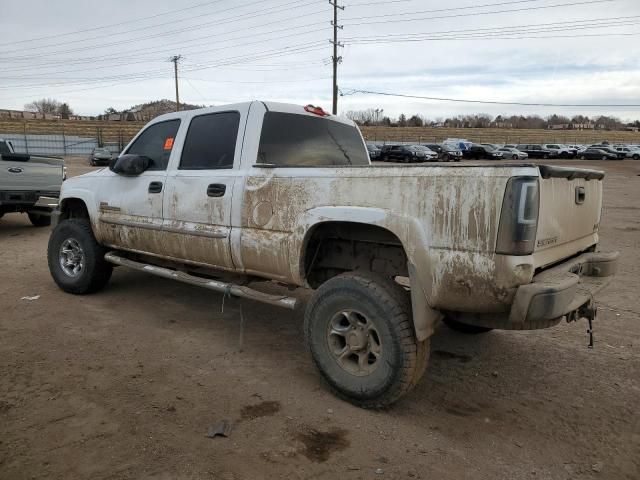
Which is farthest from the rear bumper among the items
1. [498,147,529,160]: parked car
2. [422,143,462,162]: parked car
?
[498,147,529,160]: parked car

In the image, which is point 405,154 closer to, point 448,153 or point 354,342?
point 448,153

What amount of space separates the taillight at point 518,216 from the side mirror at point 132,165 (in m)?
3.42

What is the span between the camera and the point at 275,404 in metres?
3.36

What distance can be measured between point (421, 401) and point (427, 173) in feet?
5.09

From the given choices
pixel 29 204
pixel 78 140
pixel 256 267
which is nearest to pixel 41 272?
pixel 29 204

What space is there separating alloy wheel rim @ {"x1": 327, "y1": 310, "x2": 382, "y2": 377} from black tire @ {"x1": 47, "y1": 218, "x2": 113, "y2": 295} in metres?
3.25

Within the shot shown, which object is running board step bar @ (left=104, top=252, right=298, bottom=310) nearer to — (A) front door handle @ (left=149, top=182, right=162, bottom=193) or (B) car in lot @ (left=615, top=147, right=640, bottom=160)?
(A) front door handle @ (left=149, top=182, right=162, bottom=193)

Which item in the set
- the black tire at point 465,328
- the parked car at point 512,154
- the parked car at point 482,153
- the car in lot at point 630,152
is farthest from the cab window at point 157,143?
the car in lot at point 630,152

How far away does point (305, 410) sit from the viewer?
3.29 metres

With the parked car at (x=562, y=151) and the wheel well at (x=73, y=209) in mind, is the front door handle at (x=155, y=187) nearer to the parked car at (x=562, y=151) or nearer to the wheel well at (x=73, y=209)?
the wheel well at (x=73, y=209)

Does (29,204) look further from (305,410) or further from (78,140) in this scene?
(78,140)

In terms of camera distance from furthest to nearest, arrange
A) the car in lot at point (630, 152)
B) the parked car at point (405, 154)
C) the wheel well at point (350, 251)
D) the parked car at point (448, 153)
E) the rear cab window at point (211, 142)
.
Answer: the car in lot at point (630, 152), the parked car at point (448, 153), the parked car at point (405, 154), the rear cab window at point (211, 142), the wheel well at point (350, 251)

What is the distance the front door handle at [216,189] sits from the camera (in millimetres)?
4035

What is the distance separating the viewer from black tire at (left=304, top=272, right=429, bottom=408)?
307 centimetres
